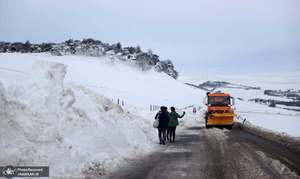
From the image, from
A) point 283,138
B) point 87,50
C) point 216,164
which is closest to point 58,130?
point 216,164

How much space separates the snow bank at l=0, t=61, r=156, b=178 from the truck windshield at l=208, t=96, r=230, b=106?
15.0 m

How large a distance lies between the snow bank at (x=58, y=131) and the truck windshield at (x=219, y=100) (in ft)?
49.2

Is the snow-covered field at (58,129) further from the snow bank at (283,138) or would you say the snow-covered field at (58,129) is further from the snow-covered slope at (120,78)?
the snow-covered slope at (120,78)

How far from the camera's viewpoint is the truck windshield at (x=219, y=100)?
101 feet

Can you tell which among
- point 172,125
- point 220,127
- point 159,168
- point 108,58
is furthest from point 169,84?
point 159,168

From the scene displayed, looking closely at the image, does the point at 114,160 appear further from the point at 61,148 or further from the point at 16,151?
the point at 16,151

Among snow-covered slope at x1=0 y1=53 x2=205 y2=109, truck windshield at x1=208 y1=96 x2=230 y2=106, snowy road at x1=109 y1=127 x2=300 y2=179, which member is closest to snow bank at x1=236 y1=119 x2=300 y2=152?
snowy road at x1=109 y1=127 x2=300 y2=179

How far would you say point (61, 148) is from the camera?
425 inches

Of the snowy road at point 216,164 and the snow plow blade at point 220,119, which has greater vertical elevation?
the snow plow blade at point 220,119

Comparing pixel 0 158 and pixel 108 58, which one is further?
pixel 108 58

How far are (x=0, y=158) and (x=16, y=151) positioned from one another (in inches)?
16.6

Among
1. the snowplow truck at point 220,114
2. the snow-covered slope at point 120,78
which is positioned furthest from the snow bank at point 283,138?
the snow-covered slope at point 120,78

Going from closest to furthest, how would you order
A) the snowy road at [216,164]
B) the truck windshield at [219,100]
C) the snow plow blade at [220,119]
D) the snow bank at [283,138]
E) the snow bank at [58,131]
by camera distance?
the snow bank at [58,131] → the snowy road at [216,164] → the snow bank at [283,138] → the snow plow blade at [220,119] → the truck windshield at [219,100]

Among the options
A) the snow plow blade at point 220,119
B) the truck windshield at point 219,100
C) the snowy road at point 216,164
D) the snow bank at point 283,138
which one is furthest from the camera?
the truck windshield at point 219,100
